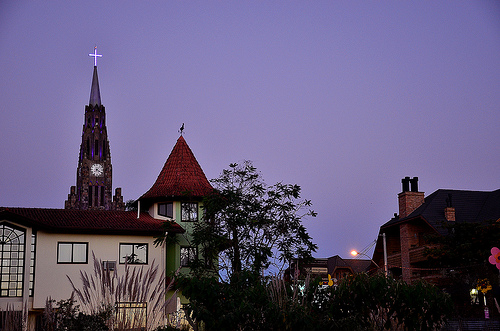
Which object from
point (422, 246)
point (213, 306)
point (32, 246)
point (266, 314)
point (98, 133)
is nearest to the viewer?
point (266, 314)

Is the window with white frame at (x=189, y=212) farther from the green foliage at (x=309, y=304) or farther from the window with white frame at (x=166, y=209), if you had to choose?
A: the green foliage at (x=309, y=304)

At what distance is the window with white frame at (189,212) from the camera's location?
3691 centimetres

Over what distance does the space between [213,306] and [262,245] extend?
647 inches

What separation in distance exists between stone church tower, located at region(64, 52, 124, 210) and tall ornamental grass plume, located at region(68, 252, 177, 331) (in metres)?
86.2

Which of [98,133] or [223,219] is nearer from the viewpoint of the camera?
[223,219]

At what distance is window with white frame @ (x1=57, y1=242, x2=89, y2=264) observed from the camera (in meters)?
33.4

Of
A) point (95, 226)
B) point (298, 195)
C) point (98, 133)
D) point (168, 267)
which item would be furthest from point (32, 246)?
point (98, 133)

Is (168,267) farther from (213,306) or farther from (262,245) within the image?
(213,306)

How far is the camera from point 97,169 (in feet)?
327

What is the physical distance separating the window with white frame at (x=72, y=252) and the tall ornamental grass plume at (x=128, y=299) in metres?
22.2

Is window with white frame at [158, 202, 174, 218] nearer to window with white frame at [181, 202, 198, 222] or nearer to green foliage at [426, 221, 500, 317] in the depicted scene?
window with white frame at [181, 202, 198, 222]

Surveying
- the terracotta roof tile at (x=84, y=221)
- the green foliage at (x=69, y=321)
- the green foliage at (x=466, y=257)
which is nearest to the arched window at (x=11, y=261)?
the terracotta roof tile at (x=84, y=221)

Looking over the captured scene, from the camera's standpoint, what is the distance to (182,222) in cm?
3675

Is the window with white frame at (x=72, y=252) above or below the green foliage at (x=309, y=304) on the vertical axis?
above
